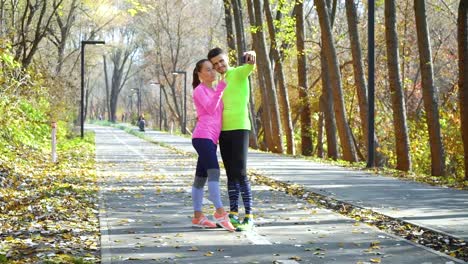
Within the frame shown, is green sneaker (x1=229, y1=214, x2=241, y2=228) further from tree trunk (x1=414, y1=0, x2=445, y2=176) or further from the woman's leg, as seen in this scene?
tree trunk (x1=414, y1=0, x2=445, y2=176)

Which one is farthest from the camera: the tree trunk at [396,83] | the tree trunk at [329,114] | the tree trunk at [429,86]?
the tree trunk at [329,114]

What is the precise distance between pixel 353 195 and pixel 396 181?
3.31 meters

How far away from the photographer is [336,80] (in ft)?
76.5

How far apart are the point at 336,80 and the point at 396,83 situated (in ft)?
12.4

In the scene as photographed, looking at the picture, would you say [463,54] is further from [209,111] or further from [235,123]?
[209,111]

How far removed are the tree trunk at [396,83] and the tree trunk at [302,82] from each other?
364 inches

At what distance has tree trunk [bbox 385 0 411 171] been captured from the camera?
63.9 ft

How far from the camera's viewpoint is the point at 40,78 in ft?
87.0

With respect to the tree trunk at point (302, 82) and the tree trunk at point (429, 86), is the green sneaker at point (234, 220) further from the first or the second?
the tree trunk at point (302, 82)

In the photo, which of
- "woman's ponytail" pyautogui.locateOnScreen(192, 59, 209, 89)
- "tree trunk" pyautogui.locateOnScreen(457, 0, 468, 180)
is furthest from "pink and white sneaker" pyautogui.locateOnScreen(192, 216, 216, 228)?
"tree trunk" pyautogui.locateOnScreen(457, 0, 468, 180)

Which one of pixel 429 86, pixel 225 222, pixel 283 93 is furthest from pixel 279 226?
pixel 283 93

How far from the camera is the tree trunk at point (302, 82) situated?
29.8 meters

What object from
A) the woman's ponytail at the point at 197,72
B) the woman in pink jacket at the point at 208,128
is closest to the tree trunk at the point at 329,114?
the woman's ponytail at the point at 197,72

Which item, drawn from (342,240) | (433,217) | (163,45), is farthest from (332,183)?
(163,45)
